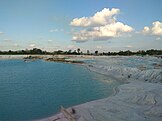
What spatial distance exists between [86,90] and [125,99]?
6.99 meters

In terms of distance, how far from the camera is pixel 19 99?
19.9 meters

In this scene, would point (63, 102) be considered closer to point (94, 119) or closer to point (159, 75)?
point (94, 119)

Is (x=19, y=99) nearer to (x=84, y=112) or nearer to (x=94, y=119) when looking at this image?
(x=84, y=112)

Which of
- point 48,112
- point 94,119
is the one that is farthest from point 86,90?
point 94,119

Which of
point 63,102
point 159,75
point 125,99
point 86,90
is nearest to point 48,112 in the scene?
point 63,102

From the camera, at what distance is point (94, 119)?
1283 centimetres

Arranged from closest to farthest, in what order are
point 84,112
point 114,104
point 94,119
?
point 94,119 < point 84,112 < point 114,104

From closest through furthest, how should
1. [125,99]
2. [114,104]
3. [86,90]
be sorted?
[114,104] < [125,99] < [86,90]

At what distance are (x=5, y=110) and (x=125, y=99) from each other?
352 inches

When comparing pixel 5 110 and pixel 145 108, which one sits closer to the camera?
pixel 145 108

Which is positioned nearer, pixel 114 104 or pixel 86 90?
pixel 114 104

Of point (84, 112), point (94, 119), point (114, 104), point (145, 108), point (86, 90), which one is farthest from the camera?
point (86, 90)

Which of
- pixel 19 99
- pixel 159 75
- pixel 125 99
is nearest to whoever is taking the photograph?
pixel 125 99

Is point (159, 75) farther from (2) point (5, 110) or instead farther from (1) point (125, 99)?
(2) point (5, 110)
